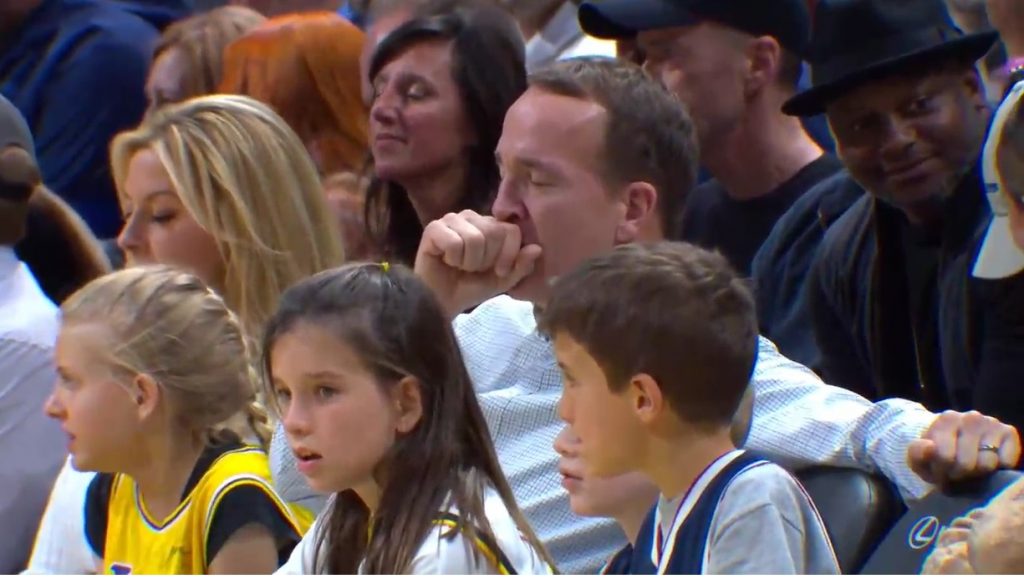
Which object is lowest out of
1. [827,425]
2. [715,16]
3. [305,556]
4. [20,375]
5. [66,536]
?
[66,536]

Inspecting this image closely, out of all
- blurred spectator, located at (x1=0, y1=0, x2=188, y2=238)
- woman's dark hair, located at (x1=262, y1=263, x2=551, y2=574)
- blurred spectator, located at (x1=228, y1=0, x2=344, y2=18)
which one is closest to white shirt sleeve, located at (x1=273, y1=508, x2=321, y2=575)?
woman's dark hair, located at (x1=262, y1=263, x2=551, y2=574)

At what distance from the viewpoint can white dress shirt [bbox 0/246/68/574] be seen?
354 centimetres

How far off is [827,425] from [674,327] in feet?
1.83

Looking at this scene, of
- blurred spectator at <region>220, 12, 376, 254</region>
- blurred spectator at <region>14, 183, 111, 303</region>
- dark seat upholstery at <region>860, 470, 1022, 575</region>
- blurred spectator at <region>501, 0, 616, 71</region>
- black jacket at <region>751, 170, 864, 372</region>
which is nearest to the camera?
dark seat upholstery at <region>860, 470, 1022, 575</region>

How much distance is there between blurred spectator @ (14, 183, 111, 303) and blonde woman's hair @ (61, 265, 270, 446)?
1.11 meters

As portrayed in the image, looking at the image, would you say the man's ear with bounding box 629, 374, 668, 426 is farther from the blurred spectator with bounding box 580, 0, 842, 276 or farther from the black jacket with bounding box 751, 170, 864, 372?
the blurred spectator with bounding box 580, 0, 842, 276

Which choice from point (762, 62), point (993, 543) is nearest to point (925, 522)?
point (993, 543)

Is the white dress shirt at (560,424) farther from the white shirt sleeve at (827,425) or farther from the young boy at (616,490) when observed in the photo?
the young boy at (616,490)

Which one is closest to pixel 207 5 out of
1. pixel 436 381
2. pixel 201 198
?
pixel 201 198

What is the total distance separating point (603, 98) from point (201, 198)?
85cm

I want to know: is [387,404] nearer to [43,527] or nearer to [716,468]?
[716,468]

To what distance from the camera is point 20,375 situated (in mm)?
3670

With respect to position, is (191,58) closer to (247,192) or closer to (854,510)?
(247,192)

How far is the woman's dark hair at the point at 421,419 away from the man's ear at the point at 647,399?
0.33m
